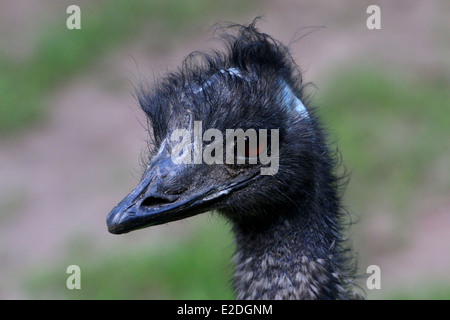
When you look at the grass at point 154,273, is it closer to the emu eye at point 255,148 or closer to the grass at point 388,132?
the grass at point 388,132

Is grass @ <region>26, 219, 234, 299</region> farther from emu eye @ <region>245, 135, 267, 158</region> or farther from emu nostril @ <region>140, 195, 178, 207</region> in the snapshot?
emu nostril @ <region>140, 195, 178, 207</region>

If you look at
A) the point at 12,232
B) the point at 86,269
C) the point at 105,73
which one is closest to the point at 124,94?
the point at 105,73

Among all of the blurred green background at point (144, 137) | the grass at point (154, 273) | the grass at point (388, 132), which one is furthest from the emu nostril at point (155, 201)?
the grass at point (388, 132)

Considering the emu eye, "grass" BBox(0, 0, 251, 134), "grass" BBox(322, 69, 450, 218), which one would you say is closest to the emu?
the emu eye

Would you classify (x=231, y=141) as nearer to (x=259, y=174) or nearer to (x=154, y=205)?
(x=259, y=174)

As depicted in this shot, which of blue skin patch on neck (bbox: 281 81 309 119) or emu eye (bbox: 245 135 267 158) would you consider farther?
blue skin patch on neck (bbox: 281 81 309 119)

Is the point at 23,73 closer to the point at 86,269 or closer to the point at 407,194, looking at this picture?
the point at 86,269

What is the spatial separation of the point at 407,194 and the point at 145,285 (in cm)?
179

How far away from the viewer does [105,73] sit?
736 cm

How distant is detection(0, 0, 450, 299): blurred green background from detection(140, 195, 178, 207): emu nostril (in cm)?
143

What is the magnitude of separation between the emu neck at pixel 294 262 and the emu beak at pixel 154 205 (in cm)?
26

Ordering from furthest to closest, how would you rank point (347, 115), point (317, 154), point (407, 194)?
point (347, 115)
point (407, 194)
point (317, 154)

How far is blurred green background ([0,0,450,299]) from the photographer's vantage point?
512 centimetres

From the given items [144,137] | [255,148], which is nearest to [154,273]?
[144,137]
